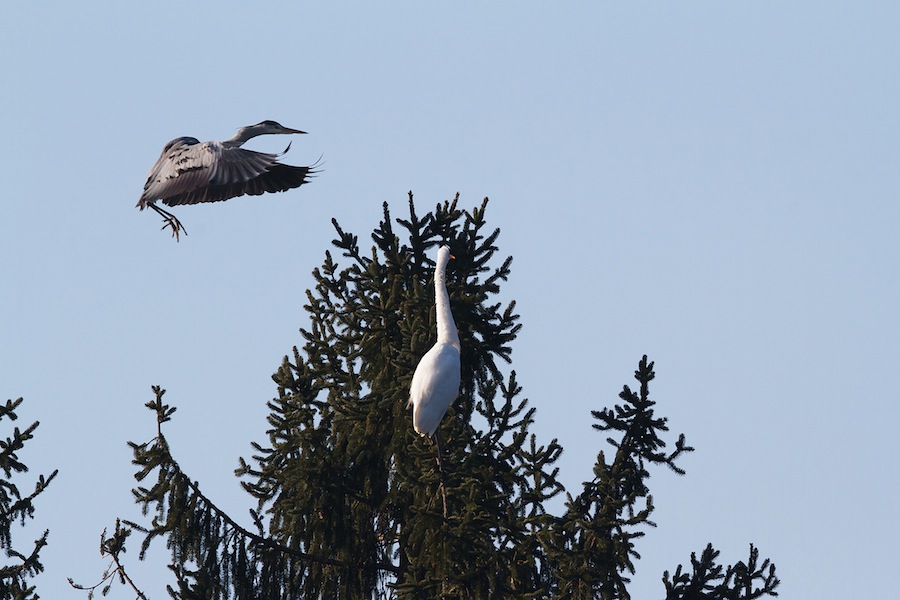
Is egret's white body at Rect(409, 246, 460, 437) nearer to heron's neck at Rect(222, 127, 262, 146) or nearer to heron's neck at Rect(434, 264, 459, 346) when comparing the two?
heron's neck at Rect(434, 264, 459, 346)

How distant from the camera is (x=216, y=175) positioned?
1706cm

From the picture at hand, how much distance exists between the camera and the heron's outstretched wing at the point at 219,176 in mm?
16875

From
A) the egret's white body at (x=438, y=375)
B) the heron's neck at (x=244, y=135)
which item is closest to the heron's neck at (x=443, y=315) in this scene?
the egret's white body at (x=438, y=375)

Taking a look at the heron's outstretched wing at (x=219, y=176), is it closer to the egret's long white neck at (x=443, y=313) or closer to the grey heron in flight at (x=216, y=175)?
the grey heron in flight at (x=216, y=175)

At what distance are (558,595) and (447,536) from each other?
1.33m

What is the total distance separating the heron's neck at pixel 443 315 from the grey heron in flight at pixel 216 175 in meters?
2.36

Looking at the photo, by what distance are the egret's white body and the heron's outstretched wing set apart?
2.37 metres

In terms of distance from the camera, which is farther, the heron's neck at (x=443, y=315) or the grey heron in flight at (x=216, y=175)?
the grey heron in flight at (x=216, y=175)

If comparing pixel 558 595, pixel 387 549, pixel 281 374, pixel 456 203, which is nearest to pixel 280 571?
pixel 387 549

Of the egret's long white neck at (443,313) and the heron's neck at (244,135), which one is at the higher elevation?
the heron's neck at (244,135)

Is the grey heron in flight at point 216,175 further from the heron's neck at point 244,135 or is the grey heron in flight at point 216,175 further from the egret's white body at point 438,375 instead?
the egret's white body at point 438,375

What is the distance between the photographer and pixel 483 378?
57.4 ft

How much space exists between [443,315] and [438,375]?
0.86 metres

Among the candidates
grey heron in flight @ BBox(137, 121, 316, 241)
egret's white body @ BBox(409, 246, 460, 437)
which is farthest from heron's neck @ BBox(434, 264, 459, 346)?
grey heron in flight @ BBox(137, 121, 316, 241)
